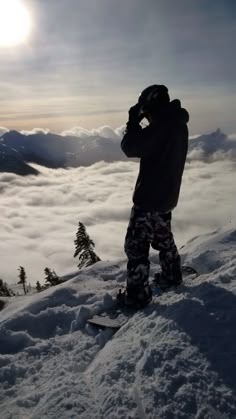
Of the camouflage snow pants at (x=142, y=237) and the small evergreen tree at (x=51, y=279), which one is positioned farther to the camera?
the small evergreen tree at (x=51, y=279)

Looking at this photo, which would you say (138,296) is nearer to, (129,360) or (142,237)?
(142,237)

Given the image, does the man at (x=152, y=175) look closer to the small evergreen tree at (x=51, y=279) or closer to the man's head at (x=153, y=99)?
the man's head at (x=153, y=99)

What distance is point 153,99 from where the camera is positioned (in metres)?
5.62

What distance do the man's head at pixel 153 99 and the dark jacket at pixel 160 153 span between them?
0.10m

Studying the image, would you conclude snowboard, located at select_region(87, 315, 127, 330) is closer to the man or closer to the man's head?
the man

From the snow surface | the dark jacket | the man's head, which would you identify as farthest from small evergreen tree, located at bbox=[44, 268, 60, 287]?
the man's head

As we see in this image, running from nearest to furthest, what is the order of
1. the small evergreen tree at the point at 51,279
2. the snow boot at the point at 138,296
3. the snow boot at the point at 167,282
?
the snow boot at the point at 138,296 < the snow boot at the point at 167,282 < the small evergreen tree at the point at 51,279

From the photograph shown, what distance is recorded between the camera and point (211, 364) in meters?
3.68

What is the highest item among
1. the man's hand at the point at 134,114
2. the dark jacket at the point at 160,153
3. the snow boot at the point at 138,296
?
the man's hand at the point at 134,114

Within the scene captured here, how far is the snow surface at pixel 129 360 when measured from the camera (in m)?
3.46

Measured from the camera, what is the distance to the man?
5.59 metres

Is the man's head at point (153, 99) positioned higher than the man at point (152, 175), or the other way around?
the man's head at point (153, 99)

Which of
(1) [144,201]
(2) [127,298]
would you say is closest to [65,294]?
(2) [127,298]

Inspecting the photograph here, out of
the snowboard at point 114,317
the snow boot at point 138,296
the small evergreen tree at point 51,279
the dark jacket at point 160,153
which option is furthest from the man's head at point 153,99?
the small evergreen tree at point 51,279
